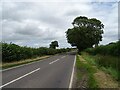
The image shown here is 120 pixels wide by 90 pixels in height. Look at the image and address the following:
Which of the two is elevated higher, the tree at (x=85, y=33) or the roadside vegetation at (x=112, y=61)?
the tree at (x=85, y=33)

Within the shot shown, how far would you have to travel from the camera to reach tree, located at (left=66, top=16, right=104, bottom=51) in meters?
86.2

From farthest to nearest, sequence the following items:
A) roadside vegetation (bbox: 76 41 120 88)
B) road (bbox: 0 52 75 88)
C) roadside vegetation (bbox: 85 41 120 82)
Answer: roadside vegetation (bbox: 85 41 120 82)
roadside vegetation (bbox: 76 41 120 88)
road (bbox: 0 52 75 88)

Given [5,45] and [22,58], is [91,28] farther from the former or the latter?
[5,45]

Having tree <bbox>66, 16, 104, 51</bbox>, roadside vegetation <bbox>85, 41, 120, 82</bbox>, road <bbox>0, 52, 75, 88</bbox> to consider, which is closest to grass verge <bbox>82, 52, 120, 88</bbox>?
roadside vegetation <bbox>85, 41, 120, 82</bbox>

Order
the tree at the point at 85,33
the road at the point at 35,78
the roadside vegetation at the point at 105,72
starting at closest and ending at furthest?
the road at the point at 35,78
the roadside vegetation at the point at 105,72
the tree at the point at 85,33

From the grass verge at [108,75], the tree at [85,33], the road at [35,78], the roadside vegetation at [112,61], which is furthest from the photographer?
the tree at [85,33]

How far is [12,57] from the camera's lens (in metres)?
35.5

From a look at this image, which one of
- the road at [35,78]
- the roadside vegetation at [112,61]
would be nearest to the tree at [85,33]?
the roadside vegetation at [112,61]

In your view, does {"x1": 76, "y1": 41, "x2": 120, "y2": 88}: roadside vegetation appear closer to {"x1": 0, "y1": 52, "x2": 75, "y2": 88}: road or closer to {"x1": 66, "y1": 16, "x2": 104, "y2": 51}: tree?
{"x1": 0, "y1": 52, "x2": 75, "y2": 88}: road

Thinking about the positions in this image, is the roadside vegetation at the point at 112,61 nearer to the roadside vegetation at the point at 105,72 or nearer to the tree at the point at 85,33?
the roadside vegetation at the point at 105,72

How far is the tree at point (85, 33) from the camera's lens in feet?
283

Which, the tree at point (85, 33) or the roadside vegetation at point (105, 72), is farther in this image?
the tree at point (85, 33)

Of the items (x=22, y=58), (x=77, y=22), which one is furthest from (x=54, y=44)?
(x=22, y=58)

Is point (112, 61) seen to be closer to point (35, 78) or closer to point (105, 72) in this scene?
point (105, 72)
